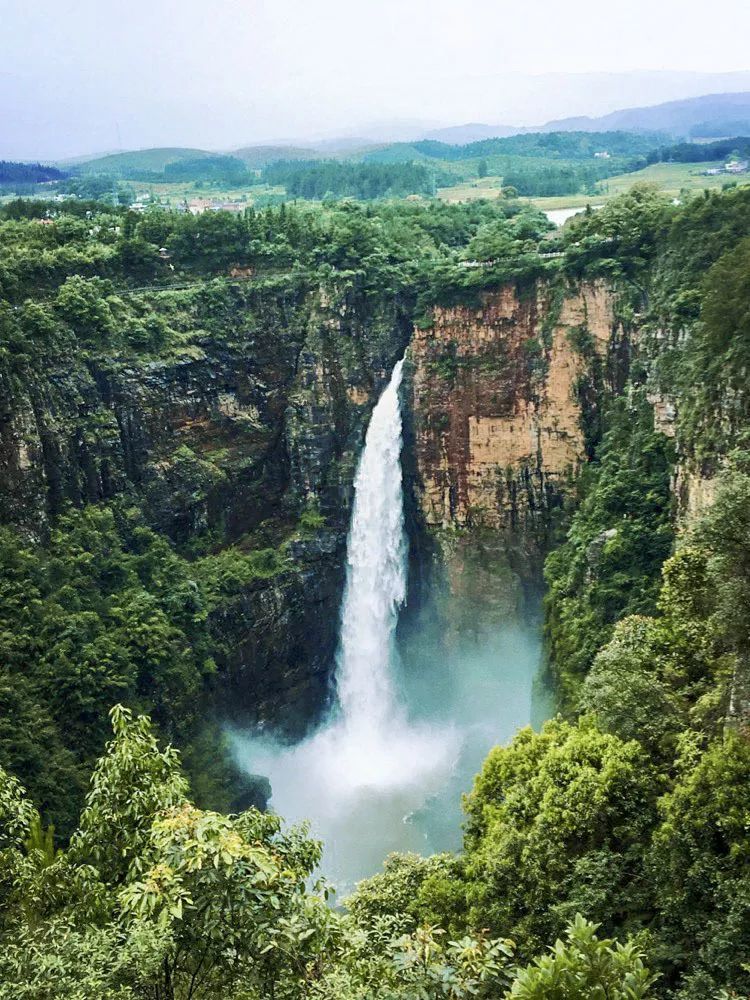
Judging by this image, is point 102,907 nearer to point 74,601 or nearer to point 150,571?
point 74,601

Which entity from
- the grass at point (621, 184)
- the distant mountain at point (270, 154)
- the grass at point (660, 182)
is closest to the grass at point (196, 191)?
the grass at point (621, 184)

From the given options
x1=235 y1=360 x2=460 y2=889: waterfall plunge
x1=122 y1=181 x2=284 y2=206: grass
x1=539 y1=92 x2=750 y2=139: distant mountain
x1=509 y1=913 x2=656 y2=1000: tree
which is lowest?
x1=235 y1=360 x2=460 y2=889: waterfall plunge

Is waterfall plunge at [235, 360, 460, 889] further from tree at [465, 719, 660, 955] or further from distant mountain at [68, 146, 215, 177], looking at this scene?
distant mountain at [68, 146, 215, 177]

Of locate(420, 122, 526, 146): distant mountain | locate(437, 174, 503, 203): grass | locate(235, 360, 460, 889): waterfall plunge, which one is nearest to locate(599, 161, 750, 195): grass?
locate(437, 174, 503, 203): grass

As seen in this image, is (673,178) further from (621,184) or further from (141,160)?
(141,160)

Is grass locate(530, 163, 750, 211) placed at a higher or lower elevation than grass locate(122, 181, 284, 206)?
lower

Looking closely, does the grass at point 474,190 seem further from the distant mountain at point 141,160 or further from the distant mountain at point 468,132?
the distant mountain at point 468,132

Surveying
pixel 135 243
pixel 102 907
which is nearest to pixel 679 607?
pixel 102 907
